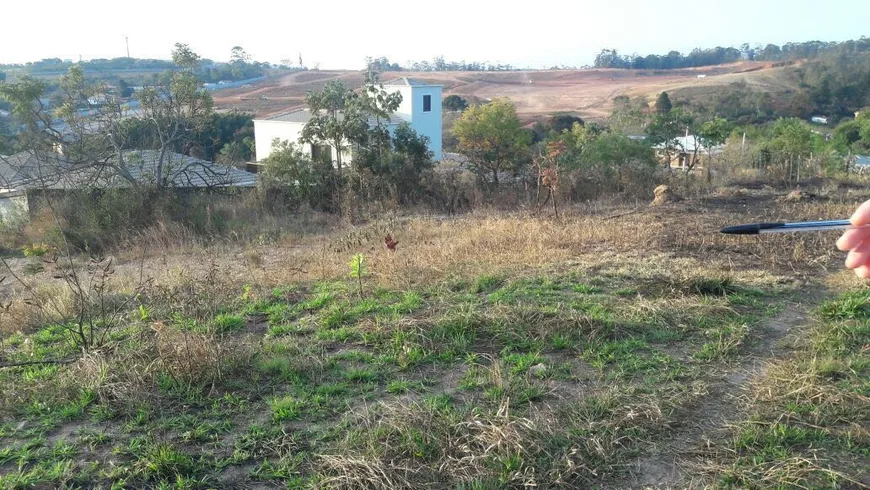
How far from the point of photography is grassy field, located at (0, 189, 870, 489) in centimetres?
291

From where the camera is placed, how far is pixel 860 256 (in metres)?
2.31

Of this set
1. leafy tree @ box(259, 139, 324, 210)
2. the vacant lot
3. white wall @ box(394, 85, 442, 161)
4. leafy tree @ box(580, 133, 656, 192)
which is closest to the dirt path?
leafy tree @ box(580, 133, 656, 192)

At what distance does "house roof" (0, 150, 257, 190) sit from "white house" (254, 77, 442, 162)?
550 inches

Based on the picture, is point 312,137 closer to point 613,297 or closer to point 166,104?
point 166,104

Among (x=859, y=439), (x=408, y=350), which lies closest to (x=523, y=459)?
(x=408, y=350)

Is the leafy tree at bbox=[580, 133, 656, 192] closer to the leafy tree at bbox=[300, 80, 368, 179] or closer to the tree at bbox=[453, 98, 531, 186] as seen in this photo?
the leafy tree at bbox=[300, 80, 368, 179]

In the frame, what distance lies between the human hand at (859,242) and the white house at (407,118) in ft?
96.7

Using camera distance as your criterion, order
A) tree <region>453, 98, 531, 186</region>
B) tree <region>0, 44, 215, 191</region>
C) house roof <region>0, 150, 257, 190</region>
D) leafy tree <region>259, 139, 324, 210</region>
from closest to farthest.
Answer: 1. house roof <region>0, 150, 257, 190</region>
2. tree <region>0, 44, 215, 191</region>
3. leafy tree <region>259, 139, 324, 210</region>
4. tree <region>453, 98, 531, 186</region>

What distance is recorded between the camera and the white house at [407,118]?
105ft

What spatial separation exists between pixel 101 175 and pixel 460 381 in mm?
13924

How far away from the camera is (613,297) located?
5.37 m

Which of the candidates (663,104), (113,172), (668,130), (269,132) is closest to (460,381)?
(113,172)

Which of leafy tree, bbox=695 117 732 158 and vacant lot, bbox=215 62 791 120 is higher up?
vacant lot, bbox=215 62 791 120

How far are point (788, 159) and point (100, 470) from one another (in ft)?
52.9
